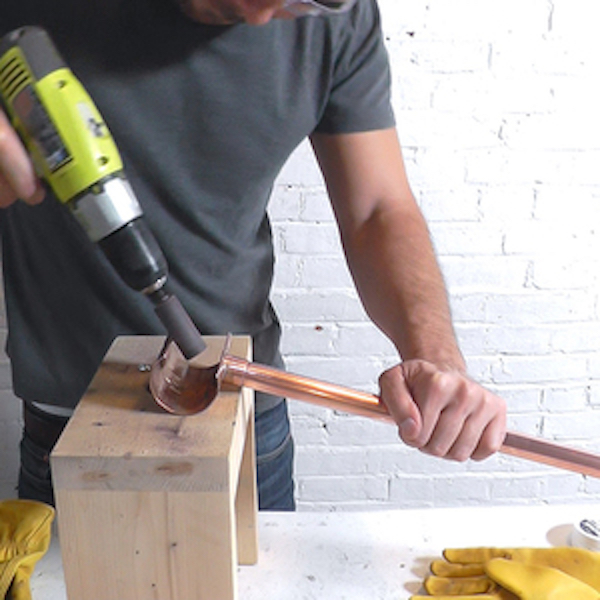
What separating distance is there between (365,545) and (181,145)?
538mm

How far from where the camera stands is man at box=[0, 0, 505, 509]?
2.63 ft

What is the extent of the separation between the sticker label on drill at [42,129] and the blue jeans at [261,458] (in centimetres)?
50

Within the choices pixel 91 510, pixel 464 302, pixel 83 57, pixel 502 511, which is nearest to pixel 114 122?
pixel 83 57

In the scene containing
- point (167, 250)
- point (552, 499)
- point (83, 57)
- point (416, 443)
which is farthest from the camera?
point (552, 499)

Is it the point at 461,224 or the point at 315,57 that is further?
the point at 461,224

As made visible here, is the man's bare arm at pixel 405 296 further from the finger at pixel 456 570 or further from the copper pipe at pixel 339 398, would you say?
the finger at pixel 456 570

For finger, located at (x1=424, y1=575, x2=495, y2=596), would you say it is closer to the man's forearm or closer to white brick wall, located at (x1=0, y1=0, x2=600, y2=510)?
the man's forearm

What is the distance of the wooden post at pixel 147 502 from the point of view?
23.1 inches

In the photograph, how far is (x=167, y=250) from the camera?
0.92 m

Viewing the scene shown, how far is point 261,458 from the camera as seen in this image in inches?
41.8

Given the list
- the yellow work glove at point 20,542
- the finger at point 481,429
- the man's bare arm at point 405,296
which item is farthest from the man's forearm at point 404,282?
the yellow work glove at point 20,542

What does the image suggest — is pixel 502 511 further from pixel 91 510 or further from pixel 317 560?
pixel 91 510

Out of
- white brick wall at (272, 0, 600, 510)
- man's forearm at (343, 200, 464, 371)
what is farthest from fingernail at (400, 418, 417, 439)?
white brick wall at (272, 0, 600, 510)

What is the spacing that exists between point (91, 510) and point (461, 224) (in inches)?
38.7
